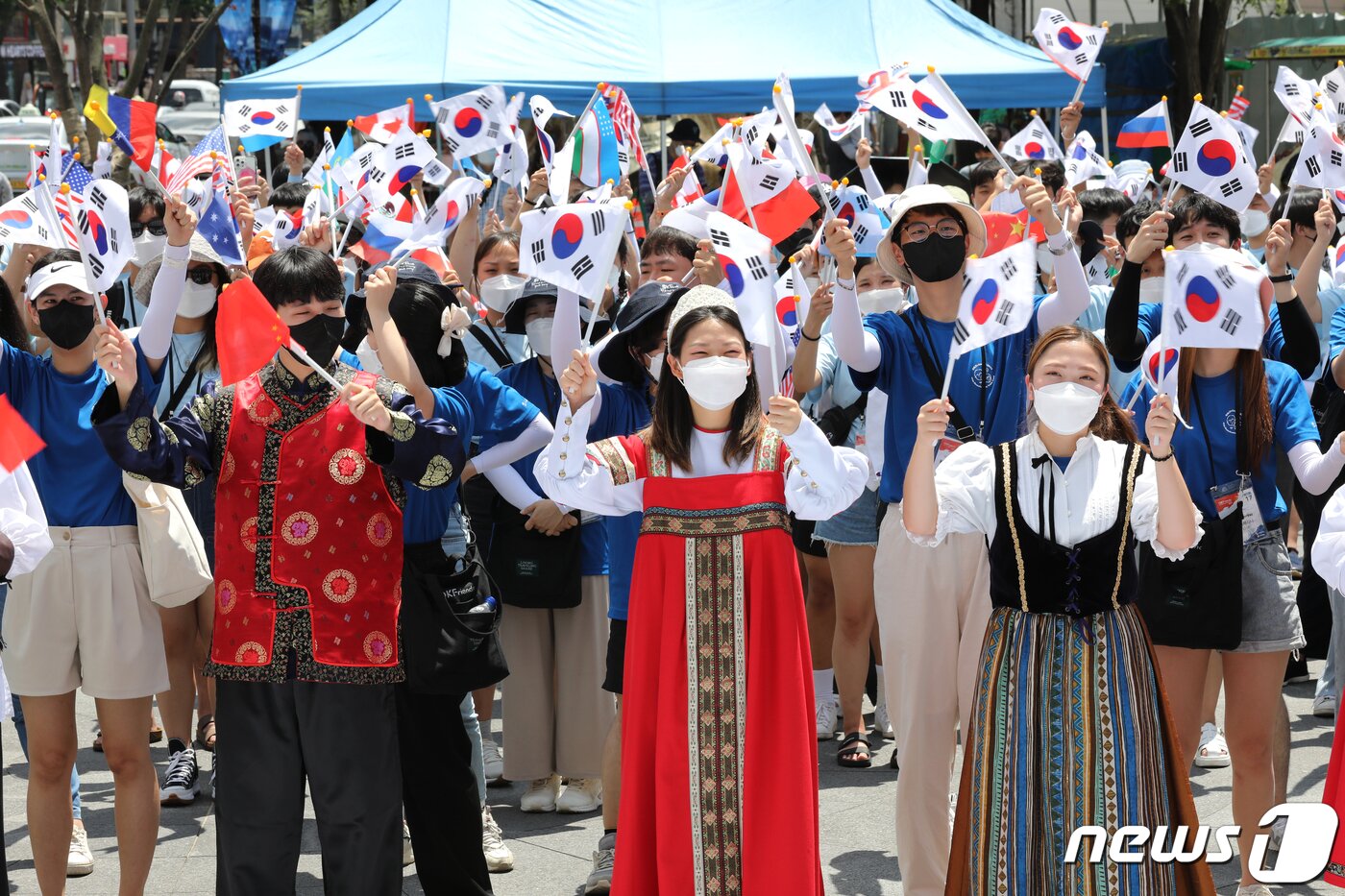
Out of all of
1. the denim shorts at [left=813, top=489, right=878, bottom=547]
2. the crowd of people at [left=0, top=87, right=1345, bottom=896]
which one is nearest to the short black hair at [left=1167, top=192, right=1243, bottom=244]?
the crowd of people at [left=0, top=87, right=1345, bottom=896]

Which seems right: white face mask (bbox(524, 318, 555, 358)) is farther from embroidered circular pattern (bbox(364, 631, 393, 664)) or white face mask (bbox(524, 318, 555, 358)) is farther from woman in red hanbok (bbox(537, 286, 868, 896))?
embroidered circular pattern (bbox(364, 631, 393, 664))

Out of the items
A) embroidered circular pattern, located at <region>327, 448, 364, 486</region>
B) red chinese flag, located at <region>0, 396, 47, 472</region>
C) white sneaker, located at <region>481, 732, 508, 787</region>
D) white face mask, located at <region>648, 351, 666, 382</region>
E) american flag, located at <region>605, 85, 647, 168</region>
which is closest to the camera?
red chinese flag, located at <region>0, 396, 47, 472</region>

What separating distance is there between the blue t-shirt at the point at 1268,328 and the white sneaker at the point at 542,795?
252cm

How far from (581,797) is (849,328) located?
2.19m

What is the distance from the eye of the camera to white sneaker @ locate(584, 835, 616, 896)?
5371 millimetres

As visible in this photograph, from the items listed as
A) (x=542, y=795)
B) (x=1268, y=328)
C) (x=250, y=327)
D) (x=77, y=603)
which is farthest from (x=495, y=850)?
(x=1268, y=328)

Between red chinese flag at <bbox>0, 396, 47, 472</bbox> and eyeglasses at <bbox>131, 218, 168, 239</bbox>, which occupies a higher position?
eyeglasses at <bbox>131, 218, 168, 239</bbox>

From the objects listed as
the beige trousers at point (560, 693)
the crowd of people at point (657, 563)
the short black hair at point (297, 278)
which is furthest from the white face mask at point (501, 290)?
the short black hair at point (297, 278)

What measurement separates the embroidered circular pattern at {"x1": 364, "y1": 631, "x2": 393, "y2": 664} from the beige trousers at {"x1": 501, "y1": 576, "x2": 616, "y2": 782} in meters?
1.79

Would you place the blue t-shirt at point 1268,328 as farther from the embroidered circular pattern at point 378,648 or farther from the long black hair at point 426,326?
the embroidered circular pattern at point 378,648

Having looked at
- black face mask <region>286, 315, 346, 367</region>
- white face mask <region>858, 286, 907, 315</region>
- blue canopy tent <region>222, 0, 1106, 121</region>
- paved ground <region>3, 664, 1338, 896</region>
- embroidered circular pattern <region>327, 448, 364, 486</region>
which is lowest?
paved ground <region>3, 664, 1338, 896</region>

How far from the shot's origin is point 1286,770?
5.32 meters

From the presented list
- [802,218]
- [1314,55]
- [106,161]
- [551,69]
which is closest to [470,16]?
[551,69]

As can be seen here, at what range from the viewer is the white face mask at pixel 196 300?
6.14m
